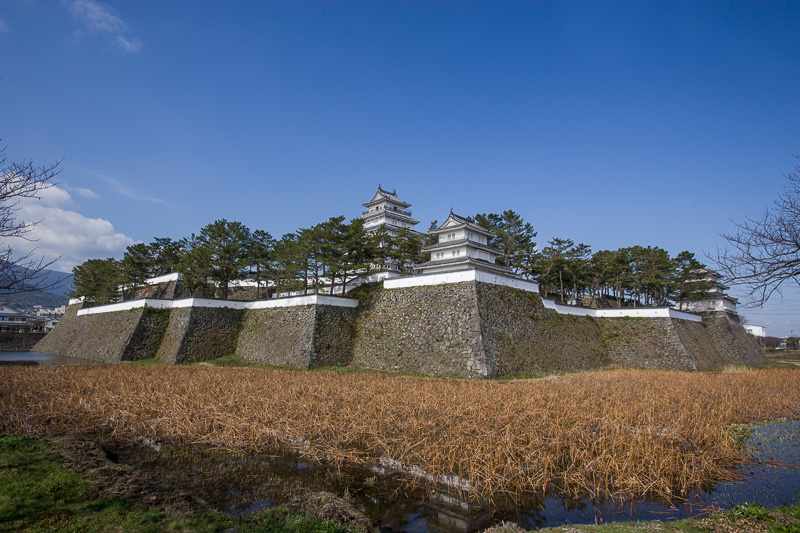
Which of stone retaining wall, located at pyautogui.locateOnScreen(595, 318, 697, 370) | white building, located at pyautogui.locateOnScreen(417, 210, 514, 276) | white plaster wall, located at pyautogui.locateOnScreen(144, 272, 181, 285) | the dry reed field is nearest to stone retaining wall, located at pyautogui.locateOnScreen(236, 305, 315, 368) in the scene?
white building, located at pyautogui.locateOnScreen(417, 210, 514, 276)

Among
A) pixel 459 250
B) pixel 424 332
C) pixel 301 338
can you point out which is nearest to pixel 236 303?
pixel 301 338

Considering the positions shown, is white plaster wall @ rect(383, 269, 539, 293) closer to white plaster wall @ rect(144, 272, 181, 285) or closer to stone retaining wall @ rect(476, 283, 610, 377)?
stone retaining wall @ rect(476, 283, 610, 377)

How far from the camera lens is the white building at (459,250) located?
25797 mm

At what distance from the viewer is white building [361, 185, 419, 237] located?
38.3 metres

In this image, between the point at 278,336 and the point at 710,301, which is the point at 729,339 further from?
the point at 278,336

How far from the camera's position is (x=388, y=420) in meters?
7.98

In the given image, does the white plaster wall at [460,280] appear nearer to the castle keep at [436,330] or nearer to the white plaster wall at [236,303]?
the castle keep at [436,330]

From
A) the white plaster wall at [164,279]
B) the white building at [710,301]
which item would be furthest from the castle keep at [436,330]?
the white plaster wall at [164,279]

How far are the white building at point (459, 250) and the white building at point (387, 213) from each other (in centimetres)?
1016

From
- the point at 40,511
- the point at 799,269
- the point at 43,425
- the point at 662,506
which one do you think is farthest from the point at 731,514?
the point at 43,425

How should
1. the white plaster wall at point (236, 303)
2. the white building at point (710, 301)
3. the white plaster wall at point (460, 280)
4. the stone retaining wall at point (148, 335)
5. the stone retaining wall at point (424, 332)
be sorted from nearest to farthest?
1. the stone retaining wall at point (424, 332)
2. the white plaster wall at point (460, 280)
3. the white plaster wall at point (236, 303)
4. the stone retaining wall at point (148, 335)
5. the white building at point (710, 301)

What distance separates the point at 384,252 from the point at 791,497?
80.2 ft

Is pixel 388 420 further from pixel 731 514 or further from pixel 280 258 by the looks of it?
pixel 280 258

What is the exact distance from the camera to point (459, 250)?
26641 millimetres
